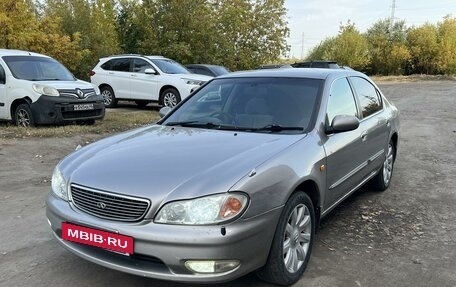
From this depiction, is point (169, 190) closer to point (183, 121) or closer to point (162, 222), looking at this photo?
point (162, 222)

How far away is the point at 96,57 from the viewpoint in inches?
959

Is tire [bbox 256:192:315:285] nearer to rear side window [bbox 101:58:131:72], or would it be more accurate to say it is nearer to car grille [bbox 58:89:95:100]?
car grille [bbox 58:89:95:100]

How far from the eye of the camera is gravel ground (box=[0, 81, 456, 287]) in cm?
357

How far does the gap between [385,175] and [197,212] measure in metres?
3.79

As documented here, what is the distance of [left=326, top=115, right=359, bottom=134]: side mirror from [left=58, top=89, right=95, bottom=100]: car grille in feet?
24.5

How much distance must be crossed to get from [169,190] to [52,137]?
707 cm

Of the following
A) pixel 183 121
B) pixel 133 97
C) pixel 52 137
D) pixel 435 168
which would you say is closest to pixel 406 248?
pixel 183 121

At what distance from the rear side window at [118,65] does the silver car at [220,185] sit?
11.1 meters

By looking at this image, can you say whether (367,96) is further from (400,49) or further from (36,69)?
(400,49)

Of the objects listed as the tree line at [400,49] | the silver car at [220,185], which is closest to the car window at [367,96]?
the silver car at [220,185]

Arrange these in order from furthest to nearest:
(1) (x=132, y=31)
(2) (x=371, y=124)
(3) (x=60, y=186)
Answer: (1) (x=132, y=31)
(2) (x=371, y=124)
(3) (x=60, y=186)

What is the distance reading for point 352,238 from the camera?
4.44 meters

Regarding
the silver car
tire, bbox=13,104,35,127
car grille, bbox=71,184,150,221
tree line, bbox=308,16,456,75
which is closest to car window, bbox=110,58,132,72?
tire, bbox=13,104,35,127

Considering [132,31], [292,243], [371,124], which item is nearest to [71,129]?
[371,124]
